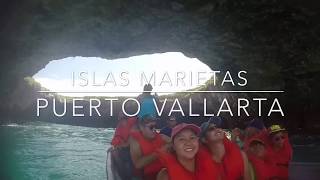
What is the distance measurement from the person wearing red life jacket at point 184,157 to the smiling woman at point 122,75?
0.30m

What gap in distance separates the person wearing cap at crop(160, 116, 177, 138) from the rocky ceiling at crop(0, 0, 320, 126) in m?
0.30

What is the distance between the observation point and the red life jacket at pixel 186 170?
1525 millimetres

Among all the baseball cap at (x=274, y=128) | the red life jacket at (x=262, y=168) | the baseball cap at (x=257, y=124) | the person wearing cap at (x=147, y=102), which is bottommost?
the red life jacket at (x=262, y=168)

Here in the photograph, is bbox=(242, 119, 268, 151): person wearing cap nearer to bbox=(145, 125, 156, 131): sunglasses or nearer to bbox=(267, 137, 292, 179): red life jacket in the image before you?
bbox=(267, 137, 292, 179): red life jacket

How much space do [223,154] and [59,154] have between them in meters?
0.68

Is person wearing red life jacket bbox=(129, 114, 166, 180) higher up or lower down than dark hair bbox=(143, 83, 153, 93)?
lower down

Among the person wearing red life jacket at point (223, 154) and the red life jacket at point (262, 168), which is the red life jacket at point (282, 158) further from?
the person wearing red life jacket at point (223, 154)

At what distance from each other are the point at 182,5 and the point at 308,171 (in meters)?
0.89

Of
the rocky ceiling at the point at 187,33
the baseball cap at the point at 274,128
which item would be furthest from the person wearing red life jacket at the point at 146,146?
the baseball cap at the point at 274,128

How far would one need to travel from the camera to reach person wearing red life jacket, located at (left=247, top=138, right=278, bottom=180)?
5.78ft

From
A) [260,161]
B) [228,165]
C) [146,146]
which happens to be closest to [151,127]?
[146,146]

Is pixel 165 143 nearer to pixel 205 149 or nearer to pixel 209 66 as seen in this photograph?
pixel 205 149

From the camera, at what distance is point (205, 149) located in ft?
5.33

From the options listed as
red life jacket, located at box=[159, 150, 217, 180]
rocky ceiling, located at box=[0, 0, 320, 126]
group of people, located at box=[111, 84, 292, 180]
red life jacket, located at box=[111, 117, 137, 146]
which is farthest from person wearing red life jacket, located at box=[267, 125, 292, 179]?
red life jacket, located at box=[111, 117, 137, 146]
